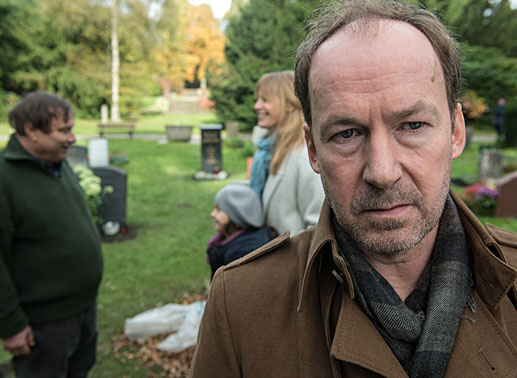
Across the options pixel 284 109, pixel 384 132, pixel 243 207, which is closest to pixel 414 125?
pixel 384 132

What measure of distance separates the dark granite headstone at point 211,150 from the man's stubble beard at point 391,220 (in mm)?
12518

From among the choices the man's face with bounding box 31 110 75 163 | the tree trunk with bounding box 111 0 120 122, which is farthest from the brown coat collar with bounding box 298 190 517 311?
the tree trunk with bounding box 111 0 120 122

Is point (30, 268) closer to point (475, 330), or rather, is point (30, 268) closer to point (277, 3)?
point (475, 330)

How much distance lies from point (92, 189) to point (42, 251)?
4384 mm

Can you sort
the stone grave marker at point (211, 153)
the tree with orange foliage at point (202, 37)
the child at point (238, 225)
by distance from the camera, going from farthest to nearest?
1. the tree with orange foliage at point (202, 37)
2. the stone grave marker at point (211, 153)
3. the child at point (238, 225)

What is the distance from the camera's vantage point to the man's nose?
1.26m

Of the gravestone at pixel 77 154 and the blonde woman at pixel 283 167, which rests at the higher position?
the blonde woman at pixel 283 167

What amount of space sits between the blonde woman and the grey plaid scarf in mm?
1565

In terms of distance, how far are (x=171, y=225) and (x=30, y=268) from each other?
19.8 feet

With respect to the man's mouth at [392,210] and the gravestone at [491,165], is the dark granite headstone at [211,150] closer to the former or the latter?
the gravestone at [491,165]

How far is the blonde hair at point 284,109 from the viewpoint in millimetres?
3406

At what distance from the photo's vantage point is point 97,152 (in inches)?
480

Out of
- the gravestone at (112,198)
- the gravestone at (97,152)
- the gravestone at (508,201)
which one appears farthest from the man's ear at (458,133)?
the gravestone at (97,152)

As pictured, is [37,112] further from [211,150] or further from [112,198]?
[211,150]
